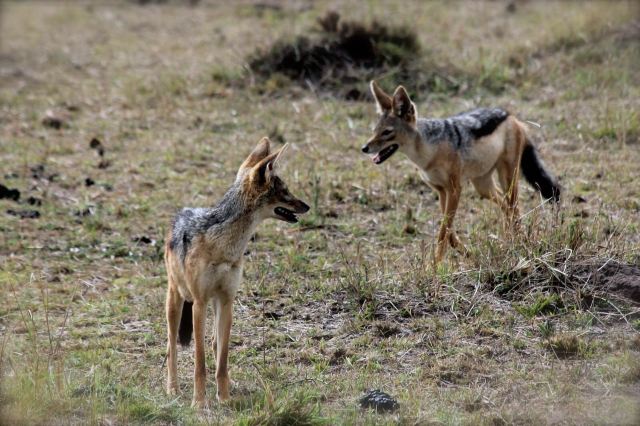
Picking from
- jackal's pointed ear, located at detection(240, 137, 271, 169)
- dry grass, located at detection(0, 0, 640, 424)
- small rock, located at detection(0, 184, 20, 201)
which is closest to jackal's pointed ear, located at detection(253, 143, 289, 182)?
jackal's pointed ear, located at detection(240, 137, 271, 169)

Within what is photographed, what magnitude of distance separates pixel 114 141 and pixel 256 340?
5694 millimetres

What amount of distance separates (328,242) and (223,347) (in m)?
3.04

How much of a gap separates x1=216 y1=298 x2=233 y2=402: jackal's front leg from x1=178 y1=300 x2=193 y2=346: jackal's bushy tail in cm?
49

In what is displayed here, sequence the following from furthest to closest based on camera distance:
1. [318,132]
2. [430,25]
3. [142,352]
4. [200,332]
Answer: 1. [430,25]
2. [318,132]
3. [142,352]
4. [200,332]

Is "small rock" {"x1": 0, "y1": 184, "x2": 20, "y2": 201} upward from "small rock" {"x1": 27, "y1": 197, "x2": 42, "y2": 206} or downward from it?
upward

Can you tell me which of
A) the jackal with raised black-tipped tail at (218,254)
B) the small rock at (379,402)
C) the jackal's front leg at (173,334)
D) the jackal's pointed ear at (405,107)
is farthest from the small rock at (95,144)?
the small rock at (379,402)

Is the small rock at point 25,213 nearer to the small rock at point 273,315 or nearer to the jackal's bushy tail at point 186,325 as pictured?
the small rock at point 273,315

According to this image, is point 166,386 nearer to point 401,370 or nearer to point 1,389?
point 1,389

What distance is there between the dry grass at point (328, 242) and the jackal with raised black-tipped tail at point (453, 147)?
373 millimetres

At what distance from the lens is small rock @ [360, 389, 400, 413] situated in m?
6.38

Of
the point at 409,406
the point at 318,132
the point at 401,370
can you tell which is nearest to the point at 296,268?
the point at 401,370

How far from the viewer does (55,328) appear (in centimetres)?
807

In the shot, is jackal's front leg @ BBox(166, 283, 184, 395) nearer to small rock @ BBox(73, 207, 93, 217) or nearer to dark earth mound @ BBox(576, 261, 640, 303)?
dark earth mound @ BBox(576, 261, 640, 303)

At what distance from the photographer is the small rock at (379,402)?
6379mm
